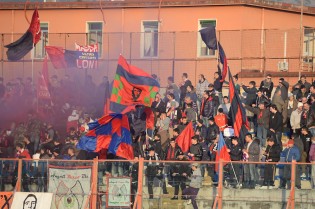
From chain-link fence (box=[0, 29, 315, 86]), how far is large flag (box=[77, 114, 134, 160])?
27.3 feet

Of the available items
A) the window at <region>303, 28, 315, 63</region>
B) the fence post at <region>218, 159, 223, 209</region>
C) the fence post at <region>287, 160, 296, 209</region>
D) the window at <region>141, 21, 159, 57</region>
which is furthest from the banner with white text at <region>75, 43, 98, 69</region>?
the fence post at <region>287, 160, 296, 209</region>

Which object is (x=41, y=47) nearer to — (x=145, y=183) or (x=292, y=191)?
(x=145, y=183)

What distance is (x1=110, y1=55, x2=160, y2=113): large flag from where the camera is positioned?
3728 centimetres

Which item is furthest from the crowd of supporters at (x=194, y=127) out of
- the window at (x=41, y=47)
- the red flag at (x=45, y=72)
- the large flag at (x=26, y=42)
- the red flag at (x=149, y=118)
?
the window at (x=41, y=47)

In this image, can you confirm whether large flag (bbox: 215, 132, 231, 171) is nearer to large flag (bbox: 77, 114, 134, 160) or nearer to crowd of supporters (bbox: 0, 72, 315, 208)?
crowd of supporters (bbox: 0, 72, 315, 208)

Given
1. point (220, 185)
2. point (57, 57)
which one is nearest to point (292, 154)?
point (220, 185)

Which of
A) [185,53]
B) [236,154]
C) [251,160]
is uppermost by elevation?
[185,53]

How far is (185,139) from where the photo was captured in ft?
117

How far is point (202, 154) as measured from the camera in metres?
34.9

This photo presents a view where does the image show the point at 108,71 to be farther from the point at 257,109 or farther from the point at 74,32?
the point at 257,109

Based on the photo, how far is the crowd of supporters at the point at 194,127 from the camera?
33.1m

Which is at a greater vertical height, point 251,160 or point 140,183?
point 251,160

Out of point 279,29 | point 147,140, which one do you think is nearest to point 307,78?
point 279,29

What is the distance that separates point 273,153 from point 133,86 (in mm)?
5993
